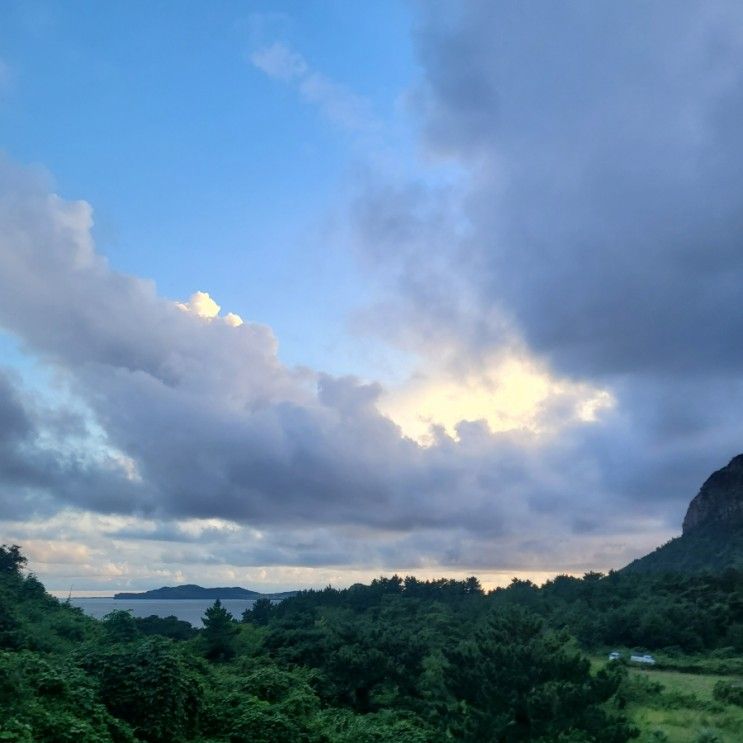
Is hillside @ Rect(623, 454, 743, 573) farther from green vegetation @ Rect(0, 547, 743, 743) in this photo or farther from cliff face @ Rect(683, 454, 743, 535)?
green vegetation @ Rect(0, 547, 743, 743)

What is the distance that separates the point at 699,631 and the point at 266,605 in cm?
6615

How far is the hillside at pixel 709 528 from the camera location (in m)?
146

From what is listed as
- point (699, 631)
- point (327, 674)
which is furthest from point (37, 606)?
point (699, 631)

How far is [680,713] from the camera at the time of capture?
1660 inches

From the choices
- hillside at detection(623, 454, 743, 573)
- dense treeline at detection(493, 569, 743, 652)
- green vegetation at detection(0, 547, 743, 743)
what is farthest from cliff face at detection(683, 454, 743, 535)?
green vegetation at detection(0, 547, 743, 743)

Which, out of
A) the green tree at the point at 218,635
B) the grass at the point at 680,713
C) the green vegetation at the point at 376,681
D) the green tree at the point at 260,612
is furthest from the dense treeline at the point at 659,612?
the green tree at the point at 260,612

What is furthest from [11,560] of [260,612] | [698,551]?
[698,551]

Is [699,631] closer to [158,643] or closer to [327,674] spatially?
[327,674]

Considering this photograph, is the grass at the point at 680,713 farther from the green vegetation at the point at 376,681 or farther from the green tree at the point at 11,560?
the green tree at the point at 11,560

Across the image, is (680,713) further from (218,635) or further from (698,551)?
(698,551)

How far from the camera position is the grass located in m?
36.4

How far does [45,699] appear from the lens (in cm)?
2161

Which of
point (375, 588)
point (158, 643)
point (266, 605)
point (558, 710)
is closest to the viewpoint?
point (158, 643)

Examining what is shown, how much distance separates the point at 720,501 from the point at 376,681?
456 ft
